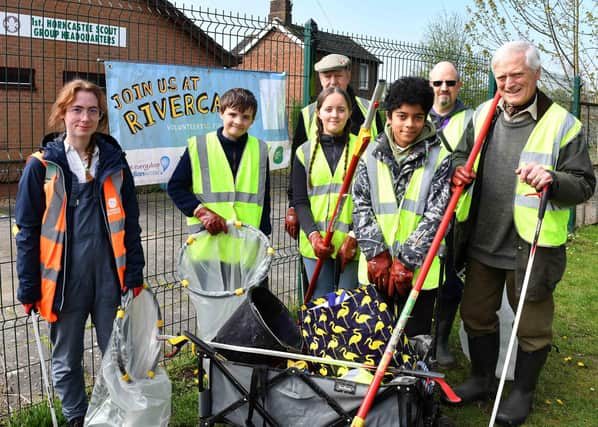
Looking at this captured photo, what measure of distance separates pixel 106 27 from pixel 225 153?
133 centimetres

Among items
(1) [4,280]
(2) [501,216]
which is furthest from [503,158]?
(1) [4,280]

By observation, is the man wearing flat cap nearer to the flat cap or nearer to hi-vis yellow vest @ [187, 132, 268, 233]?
the flat cap

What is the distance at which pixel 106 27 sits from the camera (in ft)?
13.4

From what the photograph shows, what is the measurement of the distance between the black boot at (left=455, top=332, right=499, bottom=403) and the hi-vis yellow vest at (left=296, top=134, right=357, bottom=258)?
113cm

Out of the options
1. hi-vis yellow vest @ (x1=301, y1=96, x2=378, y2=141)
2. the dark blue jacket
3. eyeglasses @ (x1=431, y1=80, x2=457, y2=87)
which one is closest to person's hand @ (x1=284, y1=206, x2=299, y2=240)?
hi-vis yellow vest @ (x1=301, y1=96, x2=378, y2=141)

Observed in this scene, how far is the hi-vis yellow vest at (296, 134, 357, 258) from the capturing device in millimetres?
3738

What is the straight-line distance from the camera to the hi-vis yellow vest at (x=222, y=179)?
372 centimetres

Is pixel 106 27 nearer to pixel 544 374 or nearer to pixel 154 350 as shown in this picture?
pixel 154 350

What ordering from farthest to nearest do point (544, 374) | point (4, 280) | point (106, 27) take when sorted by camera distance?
point (4, 280)
point (544, 374)
point (106, 27)

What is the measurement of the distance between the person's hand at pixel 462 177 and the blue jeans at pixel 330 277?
960 mm

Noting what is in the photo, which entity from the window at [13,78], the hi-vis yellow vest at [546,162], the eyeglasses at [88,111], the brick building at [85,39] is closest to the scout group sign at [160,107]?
the brick building at [85,39]

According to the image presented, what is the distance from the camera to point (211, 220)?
11.6ft

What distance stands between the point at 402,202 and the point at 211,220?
3.87 feet

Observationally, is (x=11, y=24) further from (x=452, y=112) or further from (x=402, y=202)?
(x=452, y=112)
